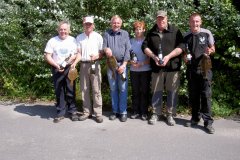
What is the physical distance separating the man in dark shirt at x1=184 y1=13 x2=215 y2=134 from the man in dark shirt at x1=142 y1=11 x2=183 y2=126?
0.22 m

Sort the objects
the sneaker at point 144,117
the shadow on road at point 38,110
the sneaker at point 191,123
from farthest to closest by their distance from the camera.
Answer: the shadow on road at point 38,110 < the sneaker at point 144,117 < the sneaker at point 191,123

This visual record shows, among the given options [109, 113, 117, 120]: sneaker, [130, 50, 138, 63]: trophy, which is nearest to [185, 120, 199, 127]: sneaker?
[109, 113, 117, 120]: sneaker

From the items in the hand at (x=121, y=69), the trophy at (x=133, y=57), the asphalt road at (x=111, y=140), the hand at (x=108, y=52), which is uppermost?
the hand at (x=108, y=52)

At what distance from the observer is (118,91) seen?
675 cm

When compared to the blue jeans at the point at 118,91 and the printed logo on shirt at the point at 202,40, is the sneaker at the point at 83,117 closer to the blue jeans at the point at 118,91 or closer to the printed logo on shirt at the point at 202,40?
the blue jeans at the point at 118,91

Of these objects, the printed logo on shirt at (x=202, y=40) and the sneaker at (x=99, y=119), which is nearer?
the printed logo on shirt at (x=202, y=40)

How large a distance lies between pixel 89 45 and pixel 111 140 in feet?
5.77

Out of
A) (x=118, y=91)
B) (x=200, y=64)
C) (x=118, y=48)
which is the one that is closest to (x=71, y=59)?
(x=118, y=48)

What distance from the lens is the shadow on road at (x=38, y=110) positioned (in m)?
7.07

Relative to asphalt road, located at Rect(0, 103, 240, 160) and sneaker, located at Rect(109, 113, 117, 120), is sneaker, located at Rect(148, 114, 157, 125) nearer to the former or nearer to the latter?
asphalt road, located at Rect(0, 103, 240, 160)

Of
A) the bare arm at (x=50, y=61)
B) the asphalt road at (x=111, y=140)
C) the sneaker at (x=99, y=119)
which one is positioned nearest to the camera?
the asphalt road at (x=111, y=140)

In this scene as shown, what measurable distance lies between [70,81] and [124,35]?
1.27 metres

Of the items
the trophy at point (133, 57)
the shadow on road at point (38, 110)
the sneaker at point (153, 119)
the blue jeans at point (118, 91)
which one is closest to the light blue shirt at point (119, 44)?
the trophy at point (133, 57)

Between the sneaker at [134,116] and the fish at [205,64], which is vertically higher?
the fish at [205,64]
